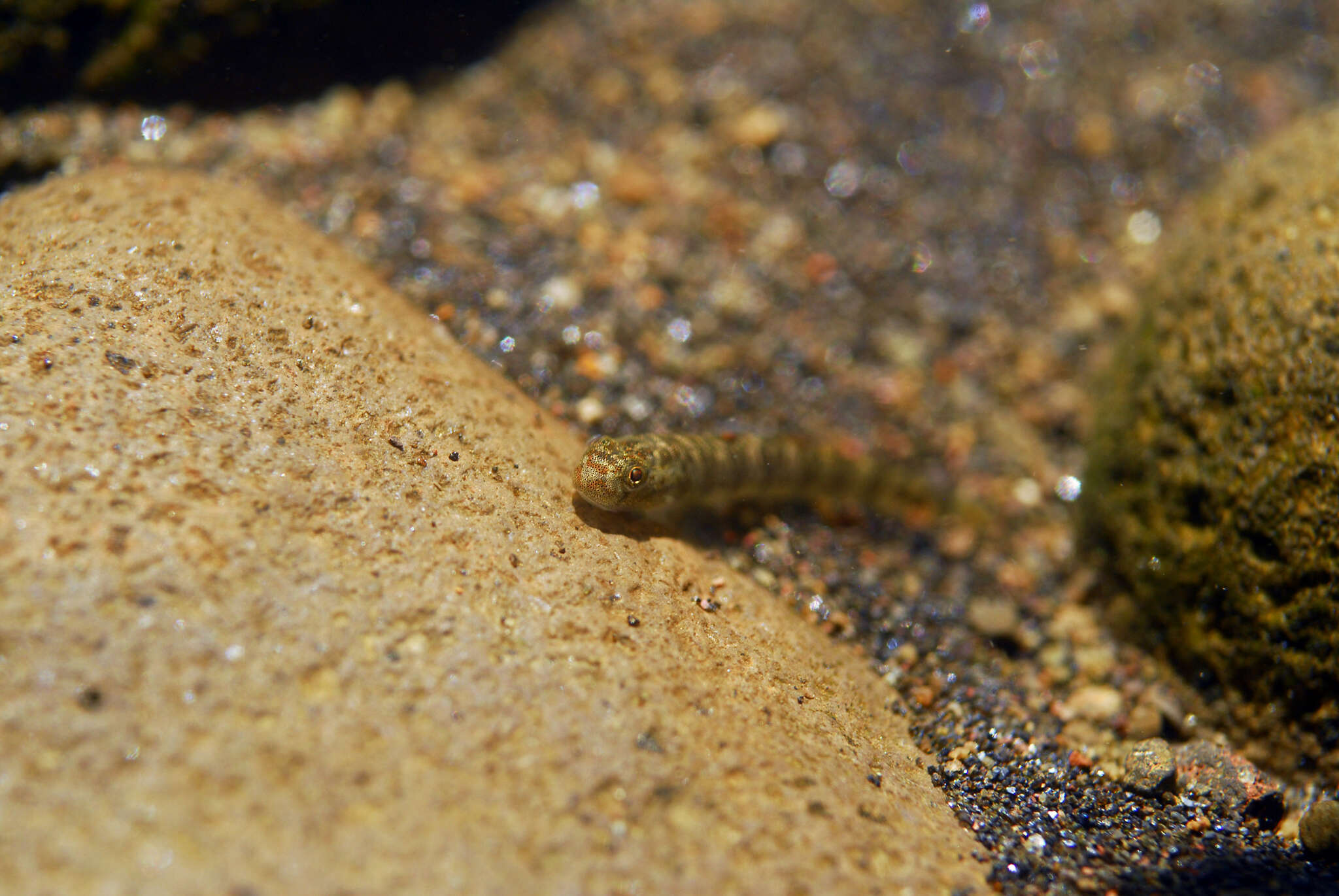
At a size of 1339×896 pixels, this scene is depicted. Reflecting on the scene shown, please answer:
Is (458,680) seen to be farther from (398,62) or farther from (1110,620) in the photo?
(398,62)

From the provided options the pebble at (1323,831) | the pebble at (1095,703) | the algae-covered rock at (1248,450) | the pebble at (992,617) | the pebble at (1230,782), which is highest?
the algae-covered rock at (1248,450)

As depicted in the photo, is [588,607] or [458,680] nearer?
[458,680]

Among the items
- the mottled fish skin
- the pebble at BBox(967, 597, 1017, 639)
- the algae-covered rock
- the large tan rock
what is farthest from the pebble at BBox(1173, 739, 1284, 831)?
the mottled fish skin

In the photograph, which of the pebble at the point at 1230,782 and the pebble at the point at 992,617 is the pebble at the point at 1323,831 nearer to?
the pebble at the point at 1230,782

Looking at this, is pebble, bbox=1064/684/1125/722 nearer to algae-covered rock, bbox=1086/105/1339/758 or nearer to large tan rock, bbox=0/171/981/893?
algae-covered rock, bbox=1086/105/1339/758

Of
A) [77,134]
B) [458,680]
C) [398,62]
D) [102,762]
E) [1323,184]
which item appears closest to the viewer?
[102,762]

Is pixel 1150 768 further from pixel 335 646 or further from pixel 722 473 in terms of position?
pixel 335 646

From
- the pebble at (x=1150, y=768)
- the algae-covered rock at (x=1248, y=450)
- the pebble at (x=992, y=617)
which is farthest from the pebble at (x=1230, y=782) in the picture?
the pebble at (x=992, y=617)

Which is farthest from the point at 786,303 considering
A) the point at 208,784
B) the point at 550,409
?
the point at 208,784
